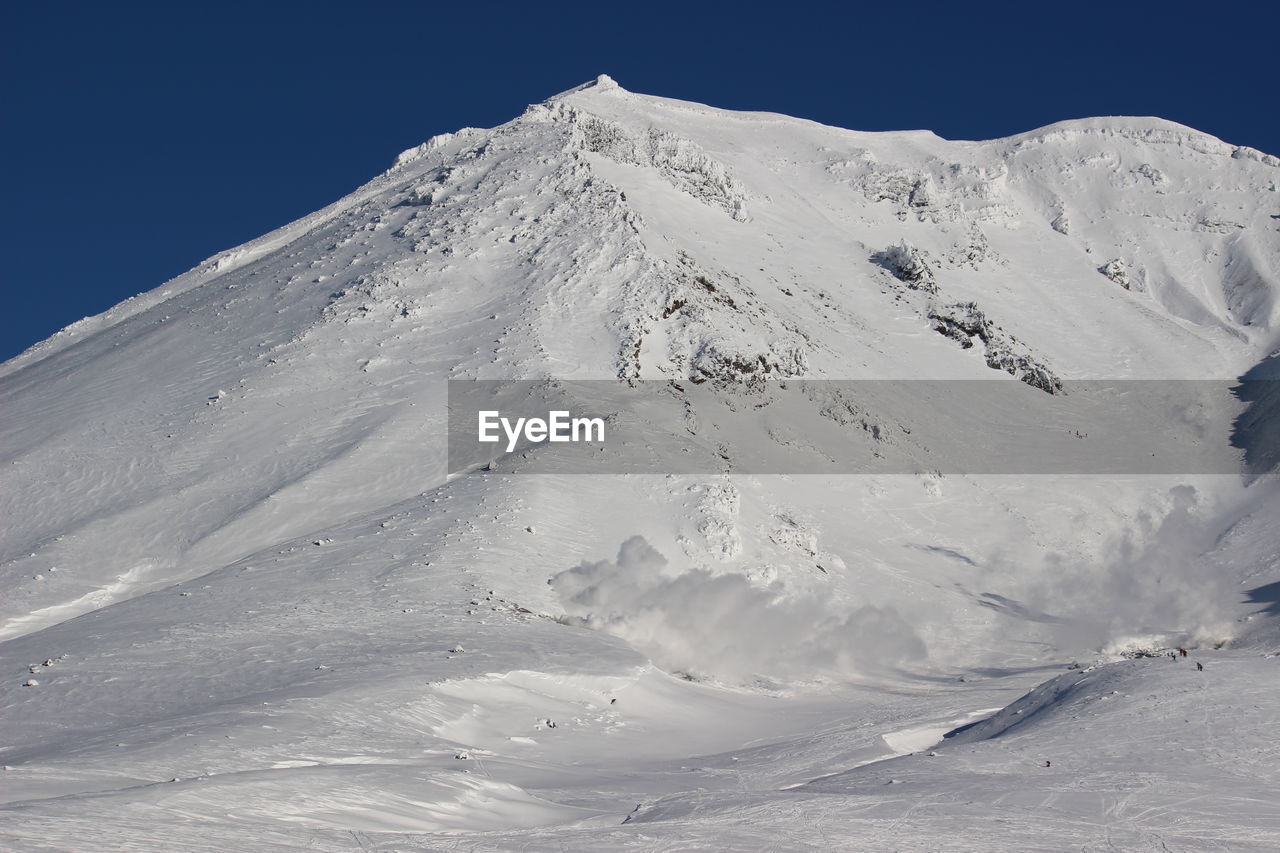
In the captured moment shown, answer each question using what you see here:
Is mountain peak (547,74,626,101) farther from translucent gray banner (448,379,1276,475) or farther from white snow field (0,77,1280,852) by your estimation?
translucent gray banner (448,379,1276,475)

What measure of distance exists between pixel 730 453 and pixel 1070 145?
58.7 metres

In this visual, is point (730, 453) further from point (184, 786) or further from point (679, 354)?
point (184, 786)

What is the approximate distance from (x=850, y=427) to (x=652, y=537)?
56.2 feet

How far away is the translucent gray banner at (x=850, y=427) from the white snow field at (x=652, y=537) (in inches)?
31.9

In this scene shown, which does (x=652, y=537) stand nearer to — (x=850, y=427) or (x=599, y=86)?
(x=850, y=427)

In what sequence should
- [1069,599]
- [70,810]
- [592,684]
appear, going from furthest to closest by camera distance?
[1069,599] < [592,684] < [70,810]

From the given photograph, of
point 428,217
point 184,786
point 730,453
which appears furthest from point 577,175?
point 184,786

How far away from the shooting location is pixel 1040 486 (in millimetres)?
61469

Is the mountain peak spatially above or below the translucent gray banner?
above

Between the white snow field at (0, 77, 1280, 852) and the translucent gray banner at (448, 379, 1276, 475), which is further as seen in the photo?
the translucent gray banner at (448, 379, 1276, 475)

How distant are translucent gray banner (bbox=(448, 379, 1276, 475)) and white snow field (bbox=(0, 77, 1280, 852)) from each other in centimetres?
81
